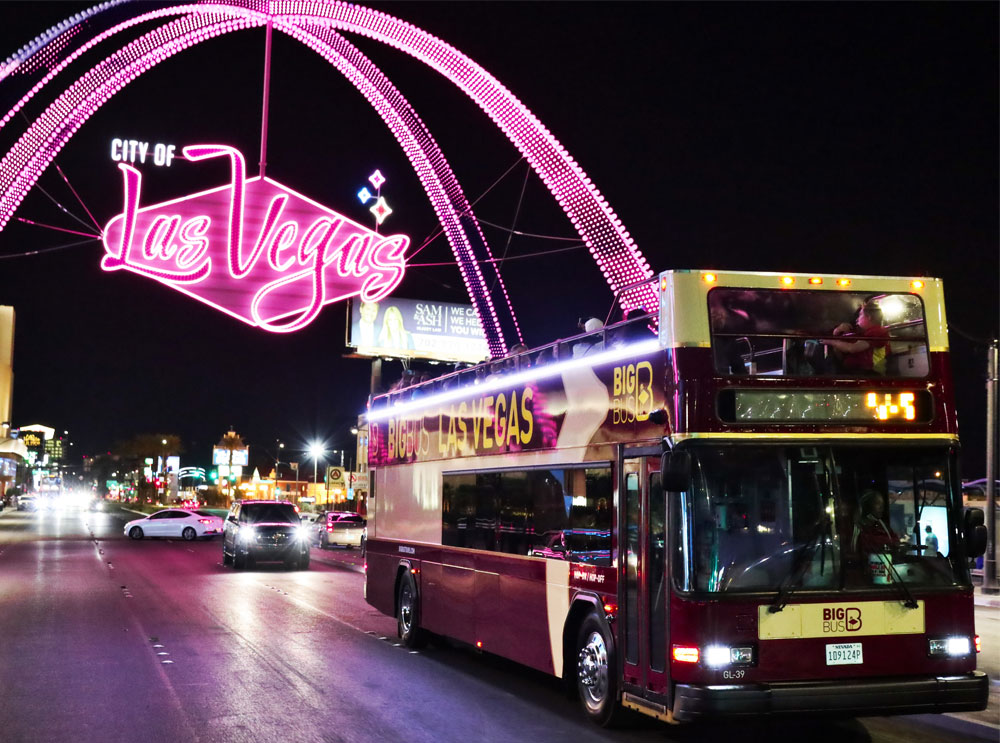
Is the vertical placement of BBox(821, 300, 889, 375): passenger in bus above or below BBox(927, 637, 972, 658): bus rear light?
above

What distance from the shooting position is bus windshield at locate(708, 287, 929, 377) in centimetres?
827

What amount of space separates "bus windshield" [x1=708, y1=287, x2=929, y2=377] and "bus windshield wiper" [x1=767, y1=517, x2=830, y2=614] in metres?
1.20

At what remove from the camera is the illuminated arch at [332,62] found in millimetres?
20016

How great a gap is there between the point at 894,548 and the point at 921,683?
3.22ft

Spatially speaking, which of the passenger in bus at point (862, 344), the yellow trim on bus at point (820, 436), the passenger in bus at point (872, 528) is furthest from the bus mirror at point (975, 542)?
the passenger in bus at point (862, 344)

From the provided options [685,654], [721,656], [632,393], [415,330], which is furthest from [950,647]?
[415,330]

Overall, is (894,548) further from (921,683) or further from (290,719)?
(290,719)

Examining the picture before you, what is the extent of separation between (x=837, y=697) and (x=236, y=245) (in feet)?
61.0

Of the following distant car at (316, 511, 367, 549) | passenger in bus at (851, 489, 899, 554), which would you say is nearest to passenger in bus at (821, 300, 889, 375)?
passenger in bus at (851, 489, 899, 554)

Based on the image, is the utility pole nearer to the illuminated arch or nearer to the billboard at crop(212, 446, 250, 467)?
the illuminated arch

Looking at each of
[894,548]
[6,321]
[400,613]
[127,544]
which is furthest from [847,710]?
[6,321]

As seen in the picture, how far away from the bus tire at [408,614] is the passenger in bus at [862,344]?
285 inches

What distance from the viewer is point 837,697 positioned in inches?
302

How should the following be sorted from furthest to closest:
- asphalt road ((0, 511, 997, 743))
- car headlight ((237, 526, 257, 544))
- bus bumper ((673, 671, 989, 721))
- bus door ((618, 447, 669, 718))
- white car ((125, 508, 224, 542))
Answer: white car ((125, 508, 224, 542)), car headlight ((237, 526, 257, 544)), asphalt road ((0, 511, 997, 743)), bus door ((618, 447, 669, 718)), bus bumper ((673, 671, 989, 721))
